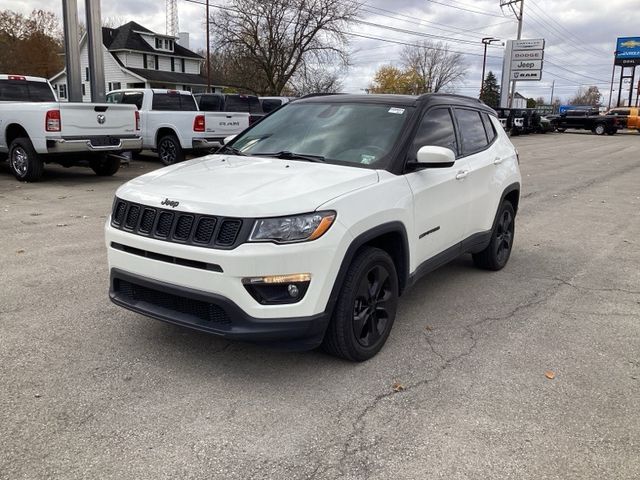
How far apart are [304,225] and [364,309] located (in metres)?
0.84

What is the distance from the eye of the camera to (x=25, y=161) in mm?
11141

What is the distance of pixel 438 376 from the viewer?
144 inches

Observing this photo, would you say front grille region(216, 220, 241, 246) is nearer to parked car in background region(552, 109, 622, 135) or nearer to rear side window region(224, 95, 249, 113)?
rear side window region(224, 95, 249, 113)

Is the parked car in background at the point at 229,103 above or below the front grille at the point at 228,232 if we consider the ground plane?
above

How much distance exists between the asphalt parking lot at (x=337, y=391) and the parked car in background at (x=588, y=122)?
40.6 metres

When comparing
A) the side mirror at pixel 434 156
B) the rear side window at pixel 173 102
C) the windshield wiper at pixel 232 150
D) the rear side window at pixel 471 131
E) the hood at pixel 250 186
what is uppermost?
the rear side window at pixel 173 102

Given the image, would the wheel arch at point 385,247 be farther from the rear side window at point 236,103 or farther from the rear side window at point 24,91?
the rear side window at point 236,103

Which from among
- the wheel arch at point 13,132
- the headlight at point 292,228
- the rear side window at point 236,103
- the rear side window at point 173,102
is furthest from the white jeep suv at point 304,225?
the rear side window at point 236,103

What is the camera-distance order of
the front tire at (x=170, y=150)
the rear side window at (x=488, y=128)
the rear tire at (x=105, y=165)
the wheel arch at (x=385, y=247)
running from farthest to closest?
the front tire at (x=170, y=150) < the rear tire at (x=105, y=165) < the rear side window at (x=488, y=128) < the wheel arch at (x=385, y=247)

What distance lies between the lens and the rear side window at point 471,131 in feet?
17.0

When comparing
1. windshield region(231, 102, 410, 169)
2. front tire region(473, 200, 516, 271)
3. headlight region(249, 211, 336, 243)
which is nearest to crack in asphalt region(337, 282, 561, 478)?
front tire region(473, 200, 516, 271)

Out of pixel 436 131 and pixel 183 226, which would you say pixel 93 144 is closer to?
pixel 436 131

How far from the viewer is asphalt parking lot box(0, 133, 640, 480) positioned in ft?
9.05

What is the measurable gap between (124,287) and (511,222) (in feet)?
14.3
